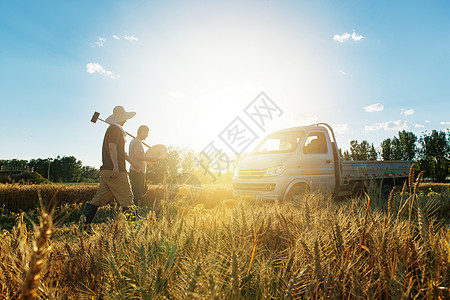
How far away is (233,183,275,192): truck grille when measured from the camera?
687 cm

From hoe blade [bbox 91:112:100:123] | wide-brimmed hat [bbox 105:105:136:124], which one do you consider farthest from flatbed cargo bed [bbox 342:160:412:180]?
hoe blade [bbox 91:112:100:123]

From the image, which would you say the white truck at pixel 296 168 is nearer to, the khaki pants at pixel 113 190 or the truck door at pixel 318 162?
the truck door at pixel 318 162

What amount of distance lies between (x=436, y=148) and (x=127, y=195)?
61.1 meters

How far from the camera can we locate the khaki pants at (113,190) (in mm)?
4586

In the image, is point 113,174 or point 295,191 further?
point 295,191

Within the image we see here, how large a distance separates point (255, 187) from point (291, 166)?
3.82 feet

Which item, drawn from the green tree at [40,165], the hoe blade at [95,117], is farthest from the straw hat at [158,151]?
the green tree at [40,165]

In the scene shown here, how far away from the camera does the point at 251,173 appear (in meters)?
7.47

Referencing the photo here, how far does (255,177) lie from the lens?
7.31m

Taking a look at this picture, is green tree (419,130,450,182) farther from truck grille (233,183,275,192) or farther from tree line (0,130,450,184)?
truck grille (233,183,275,192)

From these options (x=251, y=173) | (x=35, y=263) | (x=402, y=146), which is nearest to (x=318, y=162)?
(x=251, y=173)

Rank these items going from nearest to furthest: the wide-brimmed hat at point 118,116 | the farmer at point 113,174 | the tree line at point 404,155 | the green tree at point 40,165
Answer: the farmer at point 113,174
the wide-brimmed hat at point 118,116
the tree line at point 404,155
the green tree at point 40,165

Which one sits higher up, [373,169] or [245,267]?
[373,169]

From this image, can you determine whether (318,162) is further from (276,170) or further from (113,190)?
(113,190)
